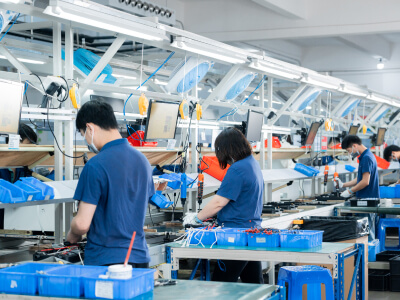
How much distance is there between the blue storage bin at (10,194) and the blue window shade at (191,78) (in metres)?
2.27

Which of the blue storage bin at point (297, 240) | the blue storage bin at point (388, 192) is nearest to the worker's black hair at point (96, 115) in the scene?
the blue storage bin at point (297, 240)

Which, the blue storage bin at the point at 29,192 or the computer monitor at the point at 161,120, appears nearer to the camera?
the blue storage bin at the point at 29,192

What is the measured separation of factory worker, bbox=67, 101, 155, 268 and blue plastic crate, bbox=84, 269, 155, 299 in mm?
433

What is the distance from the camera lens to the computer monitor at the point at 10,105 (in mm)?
3504

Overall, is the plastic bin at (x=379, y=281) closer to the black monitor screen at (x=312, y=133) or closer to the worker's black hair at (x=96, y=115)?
the black monitor screen at (x=312, y=133)

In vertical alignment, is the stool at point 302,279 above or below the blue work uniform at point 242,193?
below

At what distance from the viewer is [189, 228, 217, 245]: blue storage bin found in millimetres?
3910

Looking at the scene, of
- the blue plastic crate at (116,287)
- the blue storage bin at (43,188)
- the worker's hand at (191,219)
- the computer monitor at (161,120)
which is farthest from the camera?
the computer monitor at (161,120)

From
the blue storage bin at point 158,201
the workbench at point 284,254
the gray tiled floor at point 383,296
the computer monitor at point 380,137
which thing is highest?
the computer monitor at point 380,137

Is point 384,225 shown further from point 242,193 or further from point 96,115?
point 96,115

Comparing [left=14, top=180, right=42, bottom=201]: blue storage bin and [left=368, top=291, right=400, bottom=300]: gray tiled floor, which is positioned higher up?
[left=14, top=180, right=42, bottom=201]: blue storage bin

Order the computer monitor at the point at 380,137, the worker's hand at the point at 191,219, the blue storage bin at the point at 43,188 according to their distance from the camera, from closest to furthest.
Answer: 1. the blue storage bin at the point at 43,188
2. the worker's hand at the point at 191,219
3. the computer monitor at the point at 380,137

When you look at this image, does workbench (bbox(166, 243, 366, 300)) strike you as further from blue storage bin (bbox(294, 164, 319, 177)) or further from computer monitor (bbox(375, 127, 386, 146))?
computer monitor (bbox(375, 127, 386, 146))

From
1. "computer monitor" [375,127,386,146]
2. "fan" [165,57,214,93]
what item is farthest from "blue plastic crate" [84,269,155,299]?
"computer monitor" [375,127,386,146]
